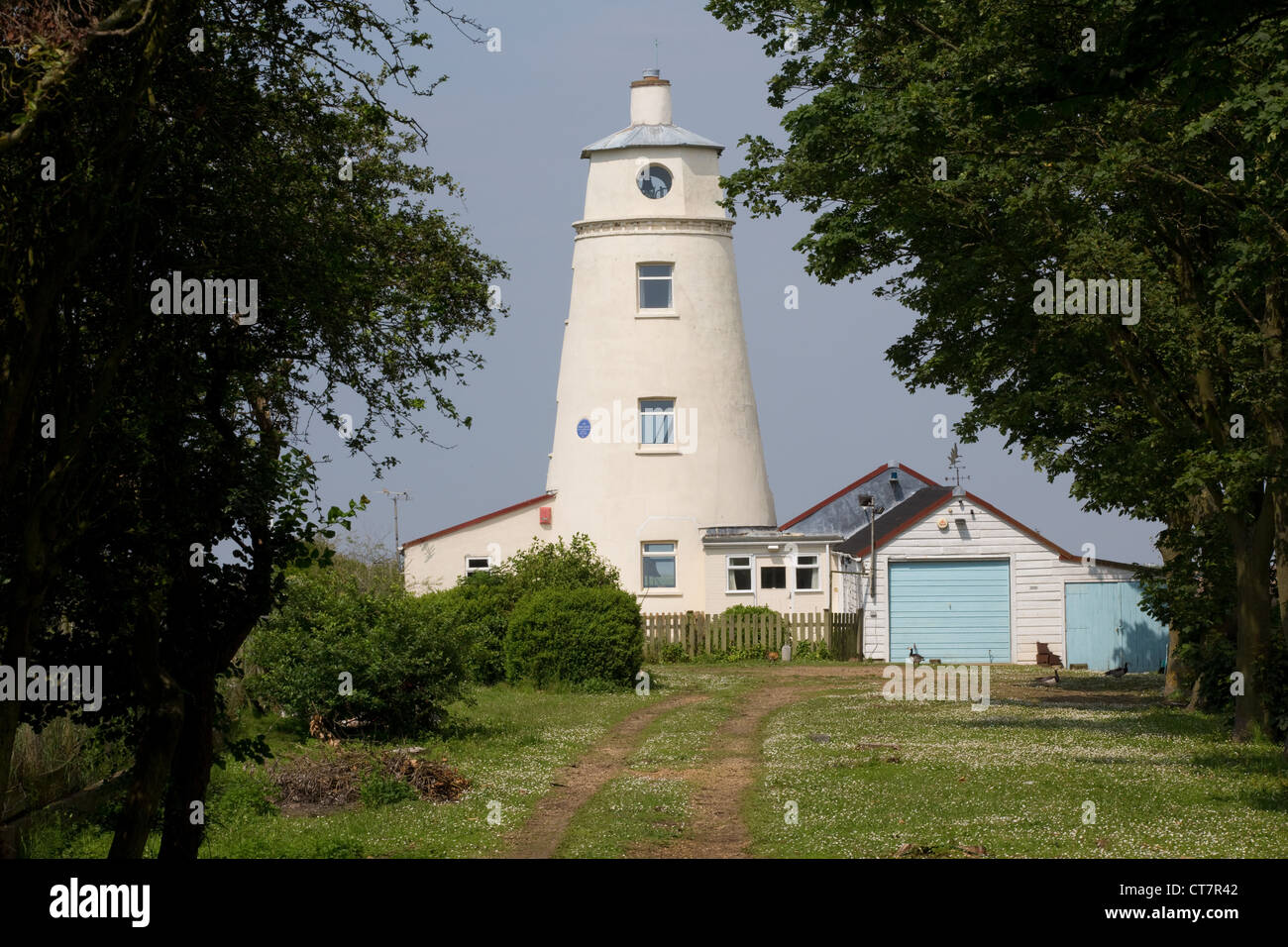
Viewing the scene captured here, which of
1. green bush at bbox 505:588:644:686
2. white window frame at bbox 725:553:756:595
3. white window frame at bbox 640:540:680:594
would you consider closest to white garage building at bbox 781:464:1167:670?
white window frame at bbox 725:553:756:595

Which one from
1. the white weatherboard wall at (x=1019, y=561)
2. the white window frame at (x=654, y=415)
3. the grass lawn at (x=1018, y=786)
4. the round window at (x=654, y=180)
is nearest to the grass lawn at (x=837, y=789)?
the grass lawn at (x=1018, y=786)

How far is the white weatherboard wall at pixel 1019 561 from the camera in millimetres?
42188

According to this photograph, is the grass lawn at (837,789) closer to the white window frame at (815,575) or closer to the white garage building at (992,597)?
the white garage building at (992,597)

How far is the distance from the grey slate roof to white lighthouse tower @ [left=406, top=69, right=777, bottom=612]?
0.05 m

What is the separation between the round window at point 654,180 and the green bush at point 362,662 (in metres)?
28.3

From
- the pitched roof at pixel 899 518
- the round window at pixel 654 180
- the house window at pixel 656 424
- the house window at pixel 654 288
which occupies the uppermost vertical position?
the round window at pixel 654 180

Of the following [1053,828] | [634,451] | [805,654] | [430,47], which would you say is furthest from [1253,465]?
[634,451]

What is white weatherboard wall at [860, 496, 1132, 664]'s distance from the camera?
42188 mm

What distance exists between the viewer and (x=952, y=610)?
4281 cm

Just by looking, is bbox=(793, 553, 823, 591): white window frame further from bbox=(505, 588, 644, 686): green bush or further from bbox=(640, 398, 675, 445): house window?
bbox=(505, 588, 644, 686): green bush

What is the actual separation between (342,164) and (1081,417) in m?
16.5

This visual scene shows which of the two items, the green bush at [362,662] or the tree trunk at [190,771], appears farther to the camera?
the green bush at [362,662]
